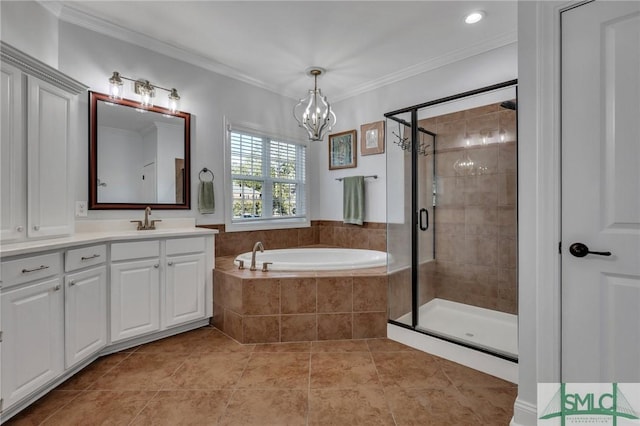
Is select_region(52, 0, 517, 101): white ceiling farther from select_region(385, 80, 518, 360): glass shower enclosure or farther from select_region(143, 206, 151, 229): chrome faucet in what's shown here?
select_region(143, 206, 151, 229): chrome faucet

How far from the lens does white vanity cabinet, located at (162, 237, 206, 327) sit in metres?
2.50

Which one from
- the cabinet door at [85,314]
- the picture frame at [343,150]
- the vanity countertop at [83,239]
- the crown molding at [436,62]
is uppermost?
the crown molding at [436,62]

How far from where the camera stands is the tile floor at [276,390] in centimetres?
159

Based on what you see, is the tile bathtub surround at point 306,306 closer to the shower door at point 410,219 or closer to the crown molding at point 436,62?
the shower door at point 410,219

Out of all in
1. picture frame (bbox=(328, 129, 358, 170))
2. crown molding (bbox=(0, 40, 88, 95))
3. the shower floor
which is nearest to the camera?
crown molding (bbox=(0, 40, 88, 95))

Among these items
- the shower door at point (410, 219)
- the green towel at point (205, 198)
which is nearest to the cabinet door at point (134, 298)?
the green towel at point (205, 198)

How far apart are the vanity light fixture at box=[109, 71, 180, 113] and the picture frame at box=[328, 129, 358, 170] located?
1924 millimetres

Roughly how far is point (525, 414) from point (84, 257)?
2.65 meters

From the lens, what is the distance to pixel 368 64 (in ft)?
10.5

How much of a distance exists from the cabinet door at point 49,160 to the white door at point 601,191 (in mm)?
2881

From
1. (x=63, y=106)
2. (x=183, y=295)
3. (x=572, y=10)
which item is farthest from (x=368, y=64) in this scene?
(x=183, y=295)

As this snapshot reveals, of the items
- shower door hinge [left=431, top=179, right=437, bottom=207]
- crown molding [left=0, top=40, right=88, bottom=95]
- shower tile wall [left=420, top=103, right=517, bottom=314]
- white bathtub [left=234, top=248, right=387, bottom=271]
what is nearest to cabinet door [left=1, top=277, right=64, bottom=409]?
crown molding [left=0, top=40, right=88, bottom=95]

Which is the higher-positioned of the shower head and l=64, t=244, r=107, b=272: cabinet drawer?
the shower head

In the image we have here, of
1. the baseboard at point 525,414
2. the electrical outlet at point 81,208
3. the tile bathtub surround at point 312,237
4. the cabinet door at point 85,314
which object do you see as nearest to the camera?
the baseboard at point 525,414
